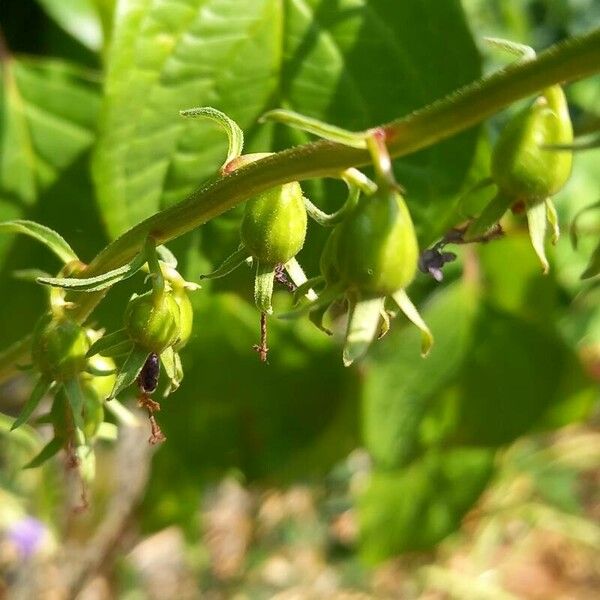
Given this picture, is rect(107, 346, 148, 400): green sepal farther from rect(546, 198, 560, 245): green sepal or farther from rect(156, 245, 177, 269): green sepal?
rect(546, 198, 560, 245): green sepal

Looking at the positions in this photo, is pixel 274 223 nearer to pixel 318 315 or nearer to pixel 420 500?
pixel 318 315

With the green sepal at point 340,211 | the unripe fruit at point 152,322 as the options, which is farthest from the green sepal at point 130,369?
the green sepal at point 340,211

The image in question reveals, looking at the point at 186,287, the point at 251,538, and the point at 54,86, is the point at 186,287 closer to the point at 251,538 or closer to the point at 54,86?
the point at 54,86

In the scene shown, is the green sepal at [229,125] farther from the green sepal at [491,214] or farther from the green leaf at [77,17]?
the green leaf at [77,17]

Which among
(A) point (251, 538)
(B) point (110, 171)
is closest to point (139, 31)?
(B) point (110, 171)

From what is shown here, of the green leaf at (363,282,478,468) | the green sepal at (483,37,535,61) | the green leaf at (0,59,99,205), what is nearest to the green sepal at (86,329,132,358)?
the green sepal at (483,37,535,61)
